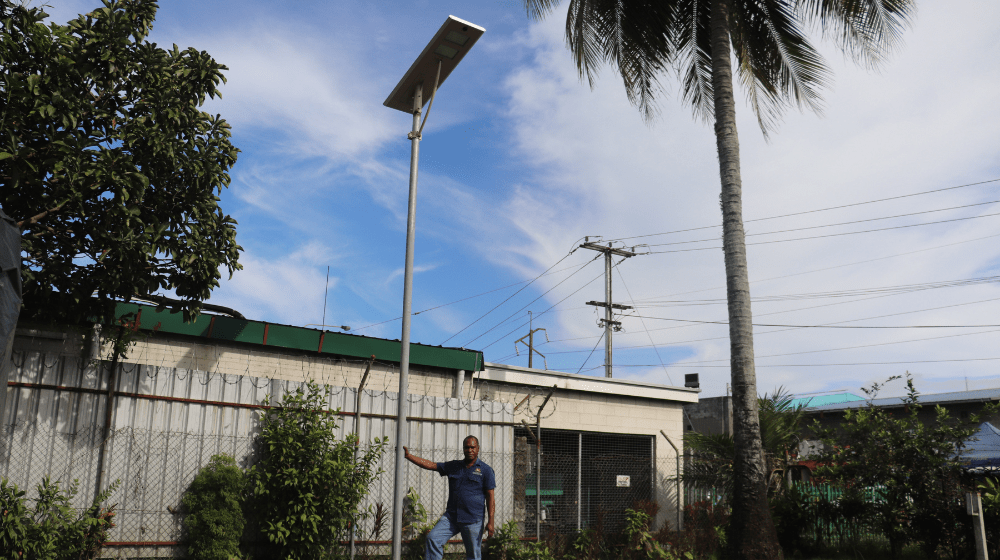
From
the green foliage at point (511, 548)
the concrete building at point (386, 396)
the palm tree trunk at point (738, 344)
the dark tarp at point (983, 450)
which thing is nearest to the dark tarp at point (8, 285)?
the concrete building at point (386, 396)

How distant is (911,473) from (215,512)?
422 inches

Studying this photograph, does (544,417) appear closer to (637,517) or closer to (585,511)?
(585,511)

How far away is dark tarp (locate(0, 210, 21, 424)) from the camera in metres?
5.82

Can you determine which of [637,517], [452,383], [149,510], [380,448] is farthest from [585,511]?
[149,510]

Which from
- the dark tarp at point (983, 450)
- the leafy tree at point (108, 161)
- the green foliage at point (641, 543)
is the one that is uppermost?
the leafy tree at point (108, 161)

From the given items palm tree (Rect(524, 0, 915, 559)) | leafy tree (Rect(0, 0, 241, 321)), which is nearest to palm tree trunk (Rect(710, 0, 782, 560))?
palm tree (Rect(524, 0, 915, 559))

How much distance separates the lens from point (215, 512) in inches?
302

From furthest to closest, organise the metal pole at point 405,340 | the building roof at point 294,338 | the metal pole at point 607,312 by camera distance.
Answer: the metal pole at point 607,312 < the building roof at point 294,338 < the metal pole at point 405,340

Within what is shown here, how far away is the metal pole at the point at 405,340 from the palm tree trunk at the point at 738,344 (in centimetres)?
534

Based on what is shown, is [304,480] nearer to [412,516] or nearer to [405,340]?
[412,516]

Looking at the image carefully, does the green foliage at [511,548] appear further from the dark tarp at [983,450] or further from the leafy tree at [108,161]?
the dark tarp at [983,450]

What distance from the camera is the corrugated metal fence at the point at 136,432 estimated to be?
735cm

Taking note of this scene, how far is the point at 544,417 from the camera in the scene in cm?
1258

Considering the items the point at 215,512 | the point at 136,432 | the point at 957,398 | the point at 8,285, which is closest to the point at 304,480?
the point at 215,512
